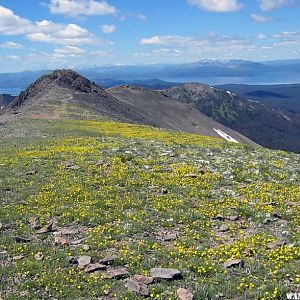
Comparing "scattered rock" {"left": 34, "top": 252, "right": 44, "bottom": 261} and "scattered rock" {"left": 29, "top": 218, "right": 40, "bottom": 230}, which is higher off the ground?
"scattered rock" {"left": 29, "top": 218, "right": 40, "bottom": 230}

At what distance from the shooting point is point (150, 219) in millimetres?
17234

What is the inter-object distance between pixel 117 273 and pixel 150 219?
4785 mm

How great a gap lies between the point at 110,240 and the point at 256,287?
5.55 metres

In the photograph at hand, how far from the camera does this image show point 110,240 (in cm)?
1518

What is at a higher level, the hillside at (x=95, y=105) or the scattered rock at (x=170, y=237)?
the hillside at (x=95, y=105)

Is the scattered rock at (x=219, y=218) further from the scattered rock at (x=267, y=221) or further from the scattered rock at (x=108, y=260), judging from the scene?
the scattered rock at (x=108, y=260)

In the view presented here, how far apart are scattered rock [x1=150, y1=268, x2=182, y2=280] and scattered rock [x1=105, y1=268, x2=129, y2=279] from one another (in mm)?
778

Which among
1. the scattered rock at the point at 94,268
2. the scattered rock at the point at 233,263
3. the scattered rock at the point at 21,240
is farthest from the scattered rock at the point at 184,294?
the scattered rock at the point at 21,240

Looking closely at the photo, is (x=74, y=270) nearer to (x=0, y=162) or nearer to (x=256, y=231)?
(x=256, y=231)

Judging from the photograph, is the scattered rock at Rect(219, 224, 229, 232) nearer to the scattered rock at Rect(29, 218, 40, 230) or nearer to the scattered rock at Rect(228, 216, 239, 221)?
the scattered rock at Rect(228, 216, 239, 221)

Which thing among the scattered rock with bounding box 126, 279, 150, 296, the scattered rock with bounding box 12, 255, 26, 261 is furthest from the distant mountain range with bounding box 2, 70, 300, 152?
the scattered rock with bounding box 126, 279, 150, 296

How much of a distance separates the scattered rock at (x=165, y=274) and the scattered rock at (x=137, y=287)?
1.86ft

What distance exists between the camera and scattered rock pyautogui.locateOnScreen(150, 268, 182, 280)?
482 inches

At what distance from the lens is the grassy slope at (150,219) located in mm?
12031
